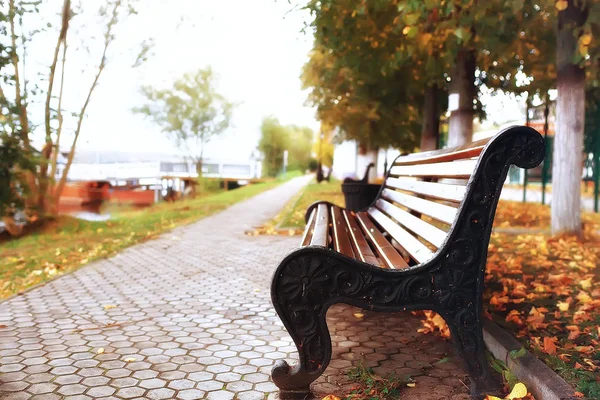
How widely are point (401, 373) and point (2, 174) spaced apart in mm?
7843

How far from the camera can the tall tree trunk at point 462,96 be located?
9.56 meters

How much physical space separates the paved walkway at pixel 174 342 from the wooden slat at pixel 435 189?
40.2 inches

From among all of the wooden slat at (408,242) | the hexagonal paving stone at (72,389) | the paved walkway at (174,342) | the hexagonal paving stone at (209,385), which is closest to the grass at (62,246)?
the paved walkway at (174,342)

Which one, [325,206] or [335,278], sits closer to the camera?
[335,278]

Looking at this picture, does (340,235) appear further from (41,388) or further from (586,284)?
(586,284)

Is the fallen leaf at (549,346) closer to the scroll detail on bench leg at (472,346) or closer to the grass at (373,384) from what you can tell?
the scroll detail on bench leg at (472,346)

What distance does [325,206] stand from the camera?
19.5ft

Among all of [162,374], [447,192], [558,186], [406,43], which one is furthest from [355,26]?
[162,374]

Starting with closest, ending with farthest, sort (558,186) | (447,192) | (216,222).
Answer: (447,192) → (558,186) → (216,222)

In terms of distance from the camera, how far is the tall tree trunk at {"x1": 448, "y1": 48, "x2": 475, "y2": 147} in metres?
9.56

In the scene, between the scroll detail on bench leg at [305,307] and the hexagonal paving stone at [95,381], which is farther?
the hexagonal paving stone at [95,381]

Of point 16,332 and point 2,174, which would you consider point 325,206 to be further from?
point 2,174

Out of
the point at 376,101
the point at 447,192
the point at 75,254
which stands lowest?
the point at 75,254

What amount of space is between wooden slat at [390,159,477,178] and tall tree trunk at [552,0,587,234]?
10.7 ft
